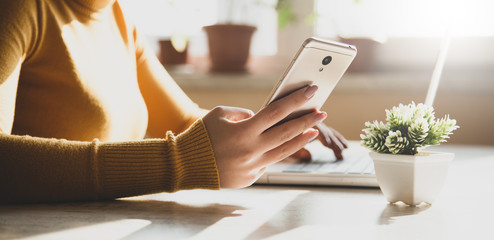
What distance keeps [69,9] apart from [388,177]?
59cm

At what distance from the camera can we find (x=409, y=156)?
674 mm

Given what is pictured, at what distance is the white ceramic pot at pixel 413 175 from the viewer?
0.68 m

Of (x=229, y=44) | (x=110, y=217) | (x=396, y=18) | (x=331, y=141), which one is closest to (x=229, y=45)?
(x=229, y=44)

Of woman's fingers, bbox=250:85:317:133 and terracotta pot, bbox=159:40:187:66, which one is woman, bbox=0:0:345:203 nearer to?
woman's fingers, bbox=250:85:317:133

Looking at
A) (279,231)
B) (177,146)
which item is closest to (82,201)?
(177,146)

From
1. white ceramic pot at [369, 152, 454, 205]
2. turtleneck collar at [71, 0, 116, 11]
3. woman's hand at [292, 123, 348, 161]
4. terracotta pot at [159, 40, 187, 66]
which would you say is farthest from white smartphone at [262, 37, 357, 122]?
terracotta pot at [159, 40, 187, 66]

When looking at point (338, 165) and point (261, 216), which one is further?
point (338, 165)

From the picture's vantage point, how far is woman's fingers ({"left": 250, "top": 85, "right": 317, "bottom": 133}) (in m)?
0.68

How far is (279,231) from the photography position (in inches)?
21.3

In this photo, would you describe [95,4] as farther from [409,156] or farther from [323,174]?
[409,156]

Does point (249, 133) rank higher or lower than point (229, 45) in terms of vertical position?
lower

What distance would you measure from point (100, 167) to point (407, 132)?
405 mm

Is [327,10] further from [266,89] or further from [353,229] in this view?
[353,229]

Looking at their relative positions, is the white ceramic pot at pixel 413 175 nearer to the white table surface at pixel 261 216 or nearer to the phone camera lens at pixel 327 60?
the white table surface at pixel 261 216
